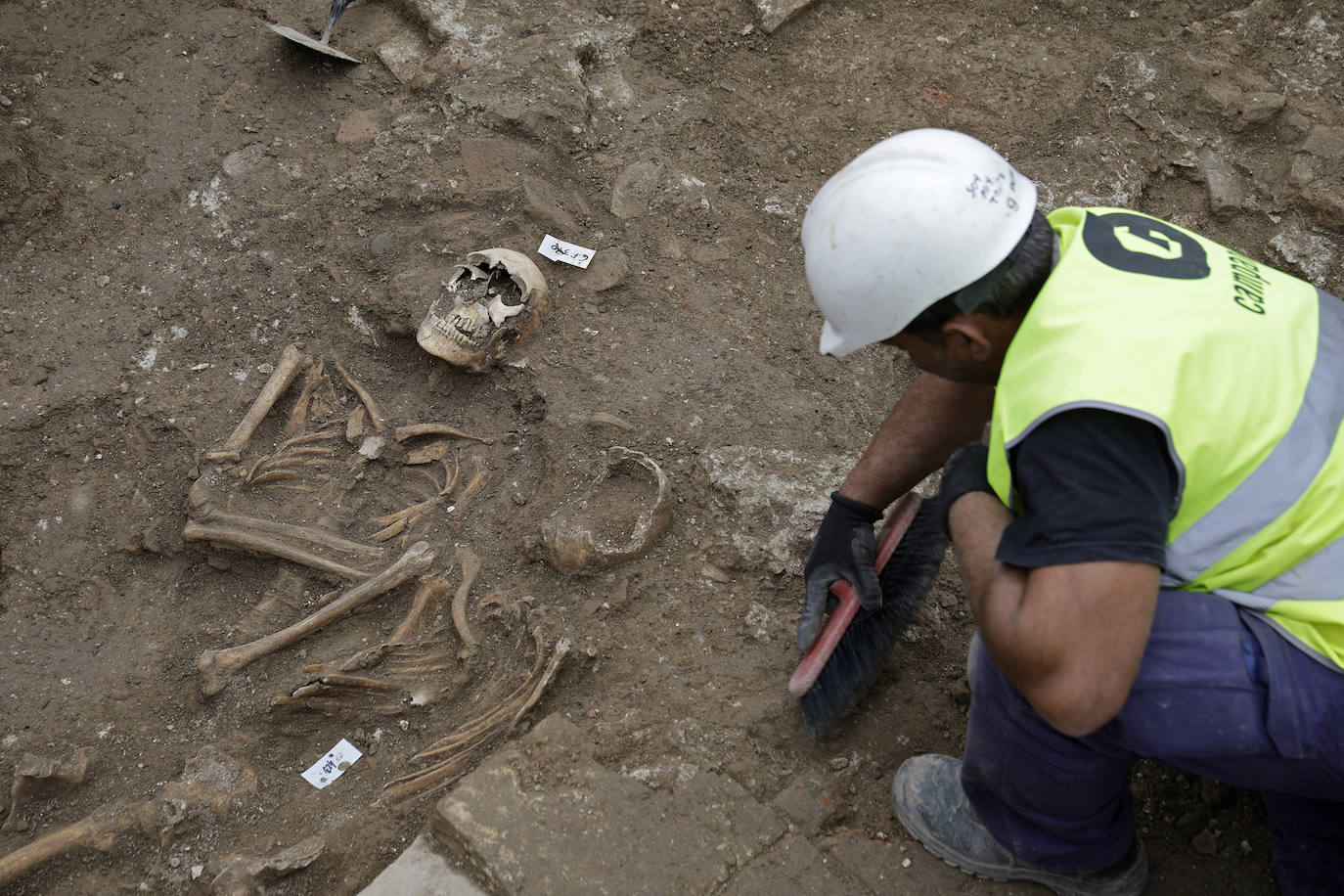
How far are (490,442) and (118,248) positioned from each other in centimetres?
207

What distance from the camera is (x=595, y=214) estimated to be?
456 centimetres

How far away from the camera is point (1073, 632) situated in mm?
1712

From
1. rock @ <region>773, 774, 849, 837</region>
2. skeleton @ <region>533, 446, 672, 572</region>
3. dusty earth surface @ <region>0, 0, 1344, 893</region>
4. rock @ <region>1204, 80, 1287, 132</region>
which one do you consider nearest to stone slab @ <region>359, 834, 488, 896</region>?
dusty earth surface @ <region>0, 0, 1344, 893</region>

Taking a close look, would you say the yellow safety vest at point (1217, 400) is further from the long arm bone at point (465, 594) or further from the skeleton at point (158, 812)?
the skeleton at point (158, 812)

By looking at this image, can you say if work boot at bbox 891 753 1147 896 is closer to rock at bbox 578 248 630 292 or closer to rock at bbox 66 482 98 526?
rock at bbox 578 248 630 292

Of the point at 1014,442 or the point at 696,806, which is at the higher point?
the point at 1014,442

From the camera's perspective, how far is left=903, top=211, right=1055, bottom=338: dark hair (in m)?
2.08

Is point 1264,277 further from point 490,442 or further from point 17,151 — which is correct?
point 17,151

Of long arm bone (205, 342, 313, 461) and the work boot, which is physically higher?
the work boot

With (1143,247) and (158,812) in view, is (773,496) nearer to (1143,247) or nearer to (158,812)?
(1143,247)

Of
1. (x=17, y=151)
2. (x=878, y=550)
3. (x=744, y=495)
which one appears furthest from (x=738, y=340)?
(x=17, y=151)

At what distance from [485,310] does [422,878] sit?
2.23 m

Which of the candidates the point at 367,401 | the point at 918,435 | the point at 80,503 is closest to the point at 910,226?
the point at 918,435

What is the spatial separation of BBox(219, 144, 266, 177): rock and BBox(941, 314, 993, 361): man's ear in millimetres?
3731
